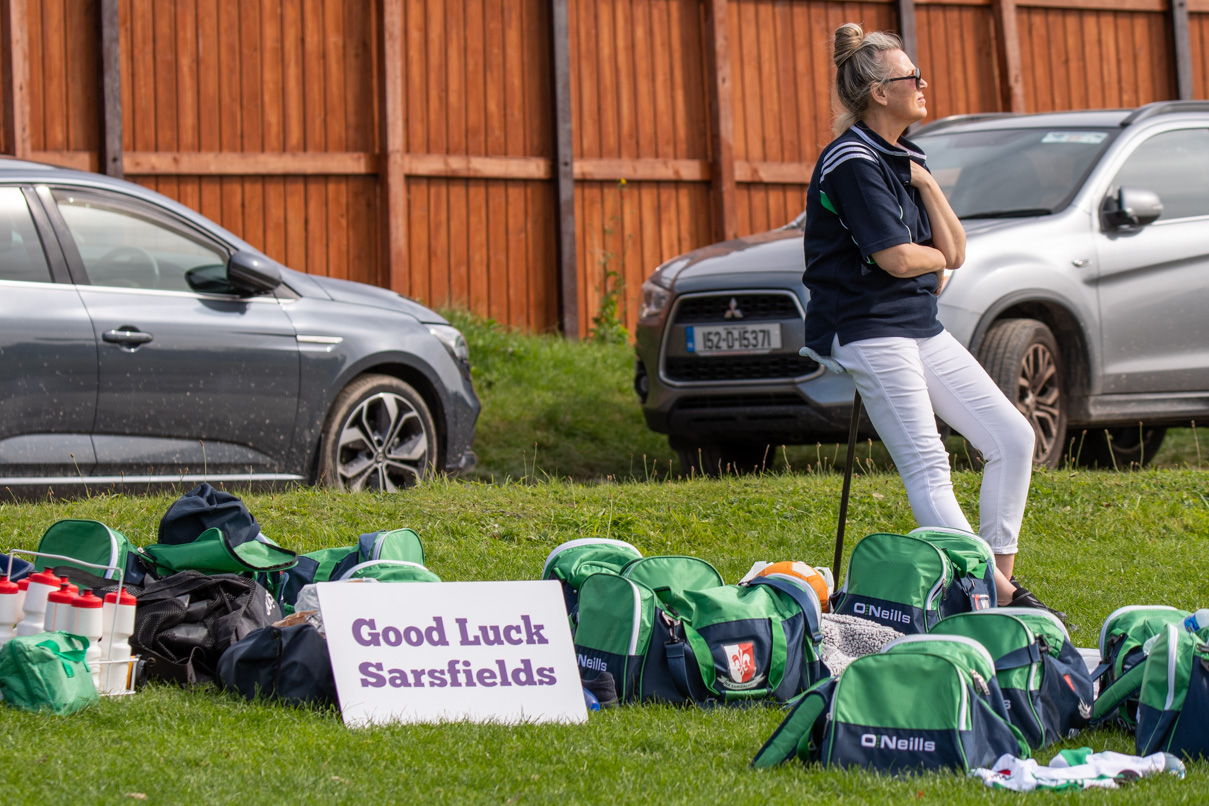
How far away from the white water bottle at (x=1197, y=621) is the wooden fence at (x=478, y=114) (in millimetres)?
8766

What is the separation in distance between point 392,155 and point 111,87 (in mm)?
2204

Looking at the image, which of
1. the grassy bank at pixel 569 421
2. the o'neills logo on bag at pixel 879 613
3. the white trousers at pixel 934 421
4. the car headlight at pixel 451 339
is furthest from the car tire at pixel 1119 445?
the o'neills logo on bag at pixel 879 613

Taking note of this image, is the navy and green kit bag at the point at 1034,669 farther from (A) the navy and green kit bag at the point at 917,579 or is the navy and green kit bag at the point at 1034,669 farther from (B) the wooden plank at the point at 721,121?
(B) the wooden plank at the point at 721,121

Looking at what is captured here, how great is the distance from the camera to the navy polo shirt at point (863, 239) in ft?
13.9

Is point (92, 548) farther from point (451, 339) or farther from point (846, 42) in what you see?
point (451, 339)

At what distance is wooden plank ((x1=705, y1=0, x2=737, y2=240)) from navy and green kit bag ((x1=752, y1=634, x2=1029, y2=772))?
31.9 ft

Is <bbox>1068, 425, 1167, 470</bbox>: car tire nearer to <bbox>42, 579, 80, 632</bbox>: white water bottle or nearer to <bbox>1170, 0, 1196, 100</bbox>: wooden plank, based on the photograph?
<bbox>1170, 0, 1196, 100</bbox>: wooden plank

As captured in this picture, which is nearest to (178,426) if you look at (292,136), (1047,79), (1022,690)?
(1022,690)

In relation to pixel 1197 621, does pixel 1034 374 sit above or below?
above

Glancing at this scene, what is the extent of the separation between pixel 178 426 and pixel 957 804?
4.57m

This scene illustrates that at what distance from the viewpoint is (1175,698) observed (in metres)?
3.11

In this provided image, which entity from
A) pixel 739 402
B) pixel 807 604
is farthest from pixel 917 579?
pixel 739 402

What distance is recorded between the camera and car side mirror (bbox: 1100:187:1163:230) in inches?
293

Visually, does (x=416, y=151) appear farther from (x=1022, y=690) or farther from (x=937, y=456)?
(x=1022, y=690)
